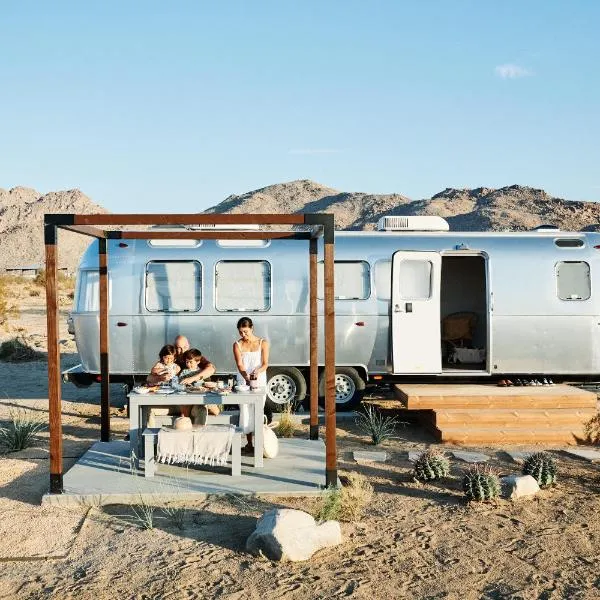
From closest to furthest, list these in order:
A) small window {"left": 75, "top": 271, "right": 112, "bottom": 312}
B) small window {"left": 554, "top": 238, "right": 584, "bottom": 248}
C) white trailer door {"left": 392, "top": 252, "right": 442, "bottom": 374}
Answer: small window {"left": 75, "top": 271, "right": 112, "bottom": 312}, white trailer door {"left": 392, "top": 252, "right": 442, "bottom": 374}, small window {"left": 554, "top": 238, "right": 584, "bottom": 248}

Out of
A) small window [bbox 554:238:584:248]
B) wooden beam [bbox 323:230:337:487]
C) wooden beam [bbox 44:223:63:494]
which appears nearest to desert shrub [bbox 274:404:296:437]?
wooden beam [bbox 323:230:337:487]

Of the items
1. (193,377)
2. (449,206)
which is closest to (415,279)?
(193,377)

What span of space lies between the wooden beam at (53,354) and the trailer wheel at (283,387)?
4.46m

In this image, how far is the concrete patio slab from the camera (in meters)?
6.54

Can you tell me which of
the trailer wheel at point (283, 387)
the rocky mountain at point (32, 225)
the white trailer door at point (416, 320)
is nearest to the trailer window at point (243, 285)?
the trailer wheel at point (283, 387)

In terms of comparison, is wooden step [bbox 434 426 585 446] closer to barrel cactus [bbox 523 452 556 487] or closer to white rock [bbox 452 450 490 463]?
white rock [bbox 452 450 490 463]

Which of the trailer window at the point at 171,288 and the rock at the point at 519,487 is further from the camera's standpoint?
the trailer window at the point at 171,288

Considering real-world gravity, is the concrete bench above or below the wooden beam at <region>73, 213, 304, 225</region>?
below

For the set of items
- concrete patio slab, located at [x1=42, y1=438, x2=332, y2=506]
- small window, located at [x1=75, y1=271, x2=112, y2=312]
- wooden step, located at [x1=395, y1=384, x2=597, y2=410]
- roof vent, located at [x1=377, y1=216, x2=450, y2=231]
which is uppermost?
roof vent, located at [x1=377, y1=216, x2=450, y2=231]

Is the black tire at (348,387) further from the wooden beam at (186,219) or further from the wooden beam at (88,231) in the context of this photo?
the wooden beam at (186,219)

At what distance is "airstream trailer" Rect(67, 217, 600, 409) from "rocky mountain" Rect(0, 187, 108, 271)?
223ft

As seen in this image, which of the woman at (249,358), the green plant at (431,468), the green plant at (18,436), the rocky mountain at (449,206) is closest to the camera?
the green plant at (431,468)

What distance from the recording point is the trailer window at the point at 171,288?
10.6m

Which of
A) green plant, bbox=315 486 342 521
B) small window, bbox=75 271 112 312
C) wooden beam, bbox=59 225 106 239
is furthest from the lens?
small window, bbox=75 271 112 312
